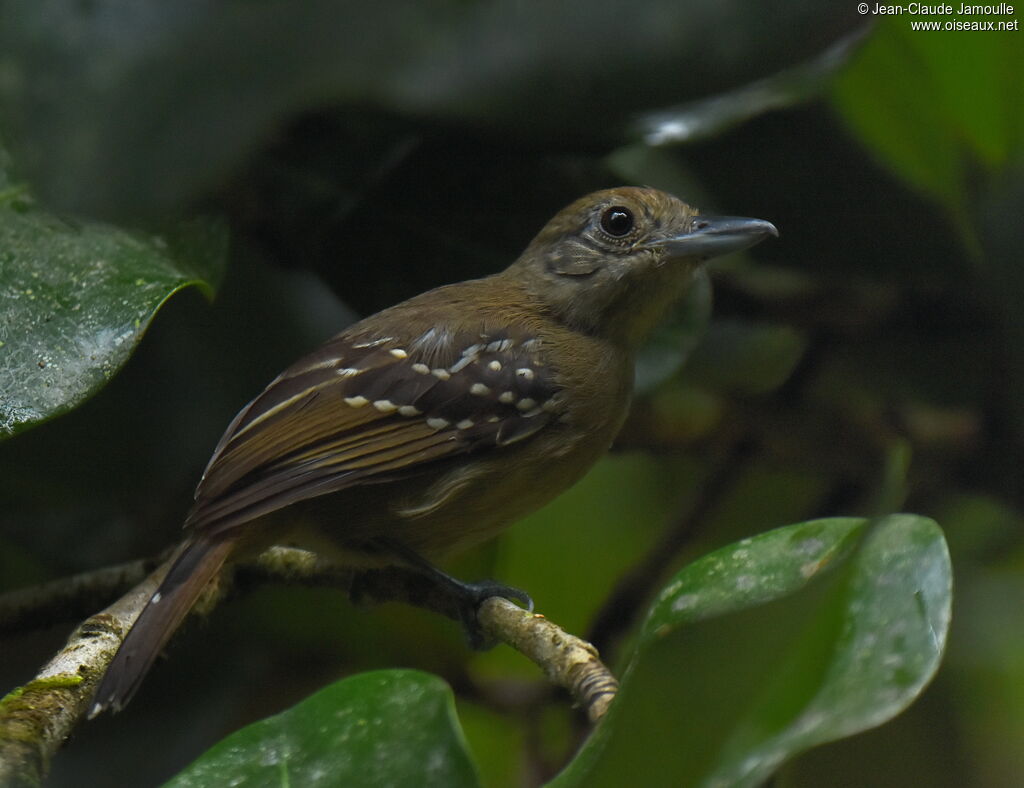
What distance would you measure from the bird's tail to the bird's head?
1.29 meters

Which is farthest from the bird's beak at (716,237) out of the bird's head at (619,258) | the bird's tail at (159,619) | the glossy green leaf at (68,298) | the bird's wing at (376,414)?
the bird's tail at (159,619)

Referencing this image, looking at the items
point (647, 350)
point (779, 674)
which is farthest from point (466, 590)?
point (779, 674)

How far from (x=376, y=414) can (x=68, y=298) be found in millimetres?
862

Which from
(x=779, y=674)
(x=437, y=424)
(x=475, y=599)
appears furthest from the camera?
(x=437, y=424)

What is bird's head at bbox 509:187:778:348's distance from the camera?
3.17m

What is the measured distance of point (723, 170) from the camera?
10.6ft

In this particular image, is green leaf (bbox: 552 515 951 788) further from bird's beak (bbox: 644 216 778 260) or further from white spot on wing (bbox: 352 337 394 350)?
white spot on wing (bbox: 352 337 394 350)

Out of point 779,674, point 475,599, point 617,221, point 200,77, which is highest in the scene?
point 200,77

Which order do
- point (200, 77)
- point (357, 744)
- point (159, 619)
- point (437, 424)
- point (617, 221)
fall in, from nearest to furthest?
point (200, 77)
point (357, 744)
point (159, 619)
point (437, 424)
point (617, 221)

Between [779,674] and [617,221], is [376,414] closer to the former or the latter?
[617,221]

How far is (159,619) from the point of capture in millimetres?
2266

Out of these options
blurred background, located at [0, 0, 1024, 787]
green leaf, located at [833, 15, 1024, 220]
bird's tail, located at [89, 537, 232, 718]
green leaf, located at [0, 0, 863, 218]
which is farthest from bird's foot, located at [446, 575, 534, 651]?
green leaf, located at [833, 15, 1024, 220]

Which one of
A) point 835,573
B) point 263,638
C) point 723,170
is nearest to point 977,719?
point 723,170

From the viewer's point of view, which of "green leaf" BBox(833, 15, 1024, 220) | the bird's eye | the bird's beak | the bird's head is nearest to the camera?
"green leaf" BBox(833, 15, 1024, 220)
